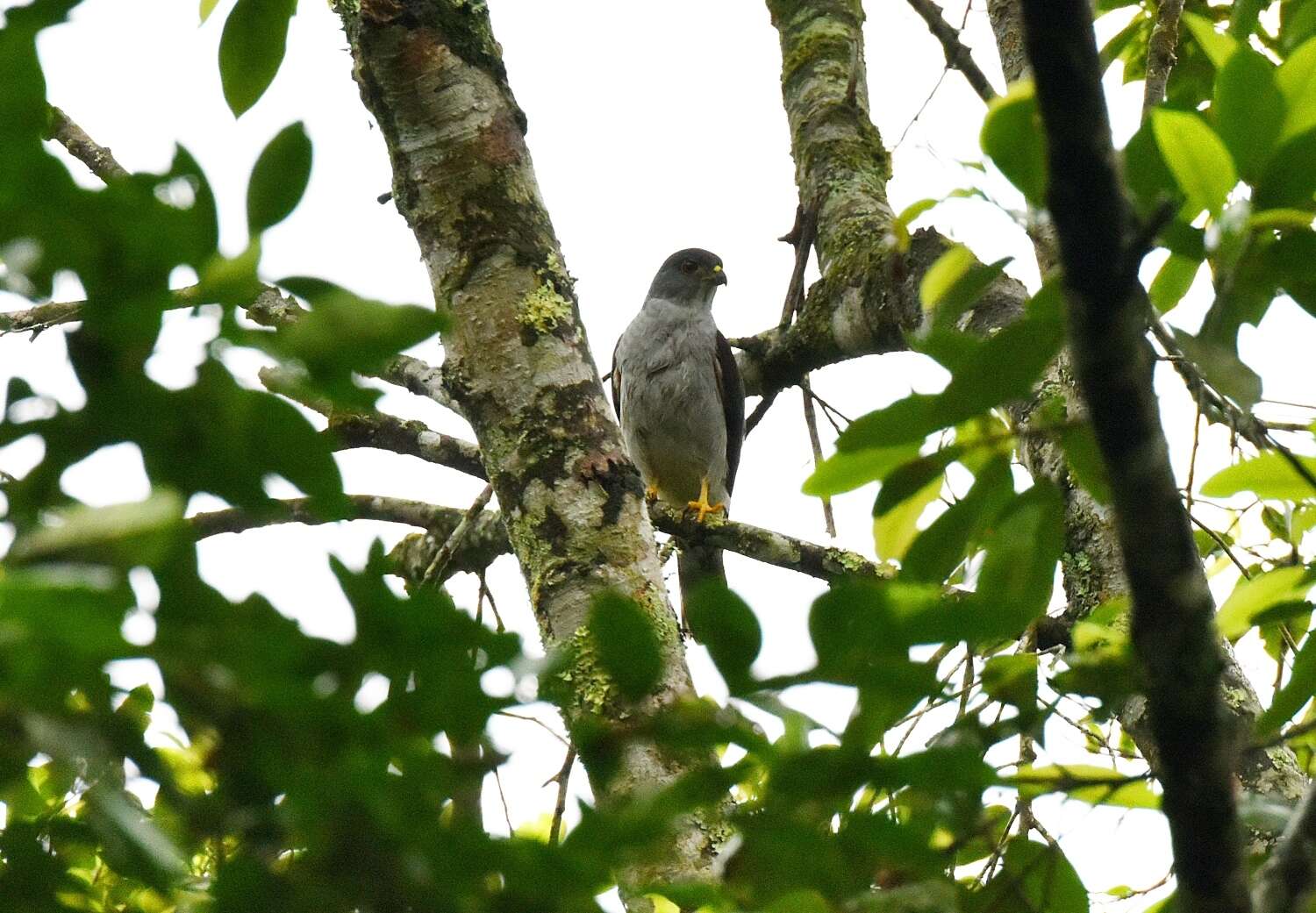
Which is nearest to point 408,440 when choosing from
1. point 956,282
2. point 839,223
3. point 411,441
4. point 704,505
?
point 411,441

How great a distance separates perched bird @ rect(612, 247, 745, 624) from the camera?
7.61 m

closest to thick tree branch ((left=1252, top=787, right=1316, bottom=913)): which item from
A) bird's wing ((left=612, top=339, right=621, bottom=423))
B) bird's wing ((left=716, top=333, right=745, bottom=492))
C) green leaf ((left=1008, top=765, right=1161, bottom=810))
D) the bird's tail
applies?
green leaf ((left=1008, top=765, right=1161, bottom=810))

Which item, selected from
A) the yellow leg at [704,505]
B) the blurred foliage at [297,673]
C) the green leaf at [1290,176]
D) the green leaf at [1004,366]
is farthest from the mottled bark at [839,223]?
the blurred foliage at [297,673]

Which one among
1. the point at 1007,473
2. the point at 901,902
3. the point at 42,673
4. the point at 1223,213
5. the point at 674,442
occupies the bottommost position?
the point at 901,902

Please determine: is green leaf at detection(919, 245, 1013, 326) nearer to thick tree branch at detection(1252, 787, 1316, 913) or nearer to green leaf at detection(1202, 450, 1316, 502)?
green leaf at detection(1202, 450, 1316, 502)

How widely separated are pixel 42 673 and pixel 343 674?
191 millimetres

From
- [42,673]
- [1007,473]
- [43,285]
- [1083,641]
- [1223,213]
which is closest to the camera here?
[42,673]

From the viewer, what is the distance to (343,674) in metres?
0.76

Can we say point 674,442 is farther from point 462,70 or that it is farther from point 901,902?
point 901,902

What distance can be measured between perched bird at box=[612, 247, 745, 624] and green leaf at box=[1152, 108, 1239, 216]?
5.98m

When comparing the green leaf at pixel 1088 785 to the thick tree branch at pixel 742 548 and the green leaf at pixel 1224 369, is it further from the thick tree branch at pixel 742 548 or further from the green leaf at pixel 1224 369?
the thick tree branch at pixel 742 548

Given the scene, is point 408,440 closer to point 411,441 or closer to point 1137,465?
point 411,441

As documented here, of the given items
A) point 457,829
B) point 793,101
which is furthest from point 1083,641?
point 793,101

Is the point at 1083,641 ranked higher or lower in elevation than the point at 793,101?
lower
